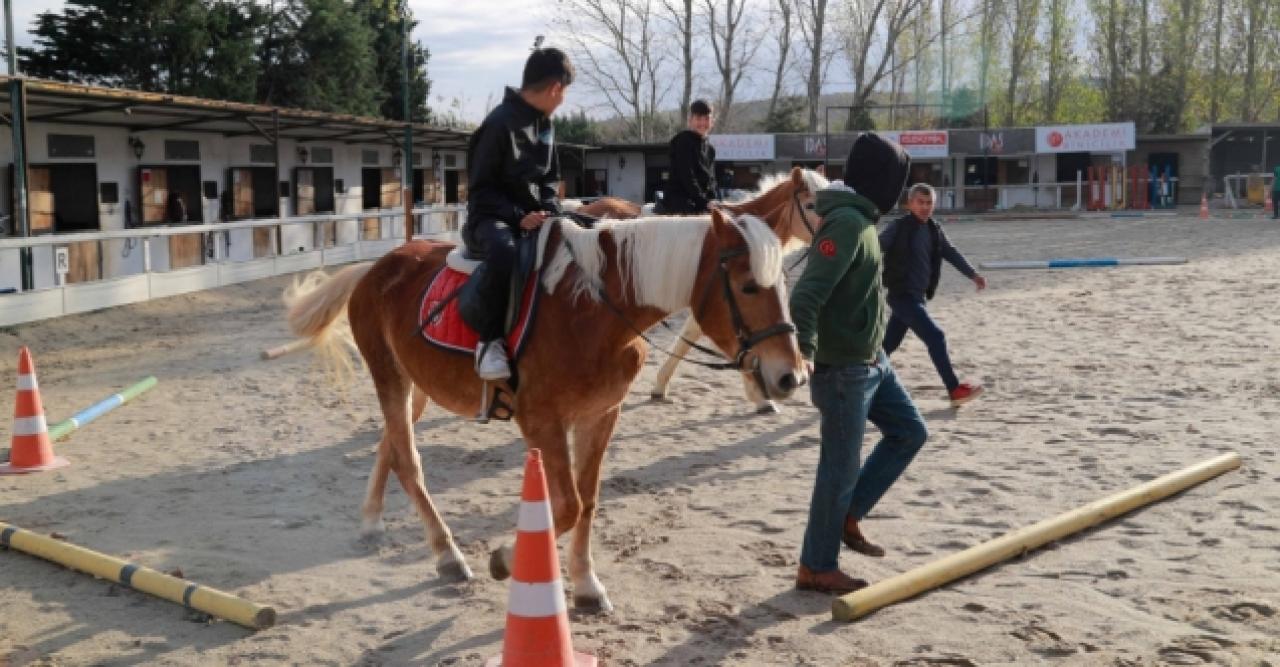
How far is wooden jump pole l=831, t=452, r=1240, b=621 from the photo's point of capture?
4.70 meters

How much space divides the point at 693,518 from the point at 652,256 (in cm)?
223

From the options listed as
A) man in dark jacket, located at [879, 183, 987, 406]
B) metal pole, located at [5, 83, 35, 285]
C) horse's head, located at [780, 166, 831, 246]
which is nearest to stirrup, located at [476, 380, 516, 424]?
horse's head, located at [780, 166, 831, 246]

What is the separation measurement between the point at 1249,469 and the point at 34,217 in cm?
1816

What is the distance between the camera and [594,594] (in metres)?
4.92

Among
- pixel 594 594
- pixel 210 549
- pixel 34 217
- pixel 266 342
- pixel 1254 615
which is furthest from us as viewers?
pixel 34 217

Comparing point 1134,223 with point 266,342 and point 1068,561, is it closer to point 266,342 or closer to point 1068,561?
point 266,342

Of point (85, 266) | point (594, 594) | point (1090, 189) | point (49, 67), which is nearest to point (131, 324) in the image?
point (85, 266)

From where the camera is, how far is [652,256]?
470 centimetres

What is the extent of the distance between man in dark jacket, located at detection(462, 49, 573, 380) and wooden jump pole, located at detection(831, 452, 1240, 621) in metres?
1.92

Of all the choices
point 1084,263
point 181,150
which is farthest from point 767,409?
point 181,150

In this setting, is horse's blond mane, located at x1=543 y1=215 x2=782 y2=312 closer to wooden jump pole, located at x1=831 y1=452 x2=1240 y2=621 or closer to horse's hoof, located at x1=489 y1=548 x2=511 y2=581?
horse's hoof, located at x1=489 y1=548 x2=511 y2=581

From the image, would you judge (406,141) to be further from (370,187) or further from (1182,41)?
(1182,41)

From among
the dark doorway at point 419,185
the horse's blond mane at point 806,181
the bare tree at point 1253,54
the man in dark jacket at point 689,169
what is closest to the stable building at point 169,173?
the dark doorway at point 419,185

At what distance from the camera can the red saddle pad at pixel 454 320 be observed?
4.95 metres
